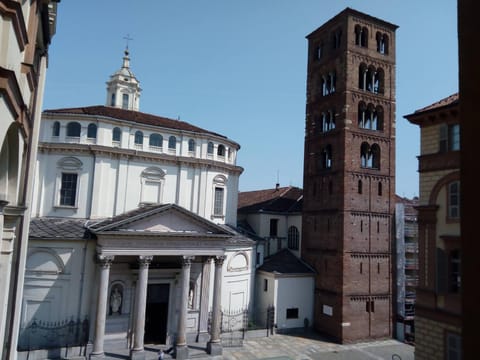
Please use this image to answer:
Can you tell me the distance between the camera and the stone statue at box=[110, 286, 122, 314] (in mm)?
22750

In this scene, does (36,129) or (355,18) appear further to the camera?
(355,18)

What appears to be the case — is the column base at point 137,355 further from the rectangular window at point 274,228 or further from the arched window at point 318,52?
the arched window at point 318,52

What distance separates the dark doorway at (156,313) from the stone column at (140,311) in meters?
3.02

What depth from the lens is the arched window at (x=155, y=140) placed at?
25.8m

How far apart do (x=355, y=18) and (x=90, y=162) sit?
22.6 meters

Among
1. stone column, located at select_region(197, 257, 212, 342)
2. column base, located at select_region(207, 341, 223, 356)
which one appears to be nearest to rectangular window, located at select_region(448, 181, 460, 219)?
stone column, located at select_region(197, 257, 212, 342)

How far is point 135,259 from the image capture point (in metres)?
23.4

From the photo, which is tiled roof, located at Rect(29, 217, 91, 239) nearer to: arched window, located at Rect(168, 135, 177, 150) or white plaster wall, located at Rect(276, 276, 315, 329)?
arched window, located at Rect(168, 135, 177, 150)

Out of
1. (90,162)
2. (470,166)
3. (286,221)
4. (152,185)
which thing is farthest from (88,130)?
(470,166)

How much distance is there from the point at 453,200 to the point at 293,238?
65.5 ft

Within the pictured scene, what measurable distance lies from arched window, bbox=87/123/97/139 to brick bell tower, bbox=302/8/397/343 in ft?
55.7

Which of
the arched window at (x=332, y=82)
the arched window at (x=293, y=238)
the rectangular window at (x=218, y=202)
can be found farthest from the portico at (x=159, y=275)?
the arched window at (x=332, y=82)

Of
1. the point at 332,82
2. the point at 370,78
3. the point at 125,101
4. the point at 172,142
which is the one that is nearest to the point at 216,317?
the point at 172,142

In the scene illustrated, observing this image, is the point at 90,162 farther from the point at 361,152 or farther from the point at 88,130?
the point at 361,152
